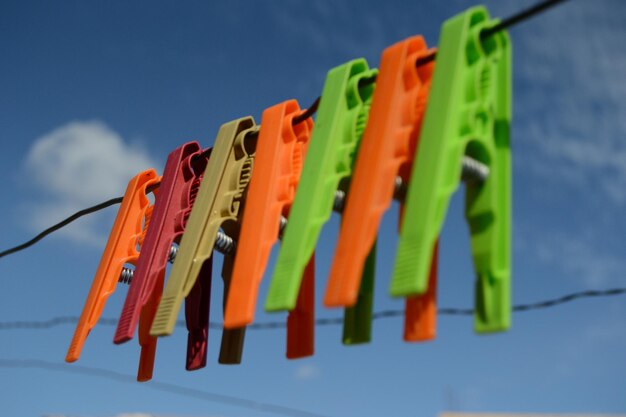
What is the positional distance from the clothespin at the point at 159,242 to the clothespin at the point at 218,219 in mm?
174

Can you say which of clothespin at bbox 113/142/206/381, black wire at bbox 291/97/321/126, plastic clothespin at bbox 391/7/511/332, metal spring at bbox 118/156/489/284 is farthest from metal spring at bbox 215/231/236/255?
plastic clothespin at bbox 391/7/511/332

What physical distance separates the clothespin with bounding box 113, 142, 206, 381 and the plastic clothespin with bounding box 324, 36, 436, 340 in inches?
34.5

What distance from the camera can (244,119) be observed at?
10.9 ft

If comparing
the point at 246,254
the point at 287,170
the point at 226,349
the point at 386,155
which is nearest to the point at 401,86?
the point at 386,155

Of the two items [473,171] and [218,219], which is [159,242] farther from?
[473,171]

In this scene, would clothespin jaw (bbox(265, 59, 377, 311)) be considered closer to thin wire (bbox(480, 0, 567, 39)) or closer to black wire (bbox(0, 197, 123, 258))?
thin wire (bbox(480, 0, 567, 39))

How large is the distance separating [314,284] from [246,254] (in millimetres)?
304

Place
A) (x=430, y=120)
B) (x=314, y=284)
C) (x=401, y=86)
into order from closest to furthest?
(x=430, y=120)
(x=401, y=86)
(x=314, y=284)

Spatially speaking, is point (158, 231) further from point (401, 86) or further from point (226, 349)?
point (401, 86)

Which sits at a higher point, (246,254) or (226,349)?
(246,254)

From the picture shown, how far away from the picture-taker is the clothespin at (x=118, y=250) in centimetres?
321

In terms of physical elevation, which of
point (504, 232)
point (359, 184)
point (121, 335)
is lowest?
point (121, 335)

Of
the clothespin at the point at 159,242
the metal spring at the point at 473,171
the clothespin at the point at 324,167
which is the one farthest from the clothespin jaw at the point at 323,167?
the clothespin at the point at 159,242

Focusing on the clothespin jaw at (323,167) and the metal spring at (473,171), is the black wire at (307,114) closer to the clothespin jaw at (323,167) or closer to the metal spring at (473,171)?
→ the clothespin jaw at (323,167)
